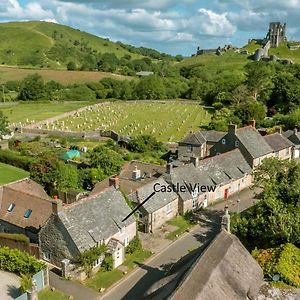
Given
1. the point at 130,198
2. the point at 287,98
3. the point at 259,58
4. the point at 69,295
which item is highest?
the point at 259,58

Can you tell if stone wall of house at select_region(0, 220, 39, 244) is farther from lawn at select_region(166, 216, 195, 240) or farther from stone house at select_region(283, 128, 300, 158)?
stone house at select_region(283, 128, 300, 158)

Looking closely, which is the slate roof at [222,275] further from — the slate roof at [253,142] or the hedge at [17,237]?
the slate roof at [253,142]

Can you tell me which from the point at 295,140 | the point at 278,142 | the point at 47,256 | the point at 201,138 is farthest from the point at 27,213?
the point at 295,140

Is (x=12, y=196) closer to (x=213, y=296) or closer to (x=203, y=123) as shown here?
(x=213, y=296)

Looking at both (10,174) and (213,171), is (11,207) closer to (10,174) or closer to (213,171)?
(10,174)

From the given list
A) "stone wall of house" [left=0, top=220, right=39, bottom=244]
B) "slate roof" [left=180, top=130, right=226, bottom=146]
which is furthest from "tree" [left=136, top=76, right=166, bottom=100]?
"stone wall of house" [left=0, top=220, right=39, bottom=244]

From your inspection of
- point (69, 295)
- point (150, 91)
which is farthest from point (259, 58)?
point (69, 295)
